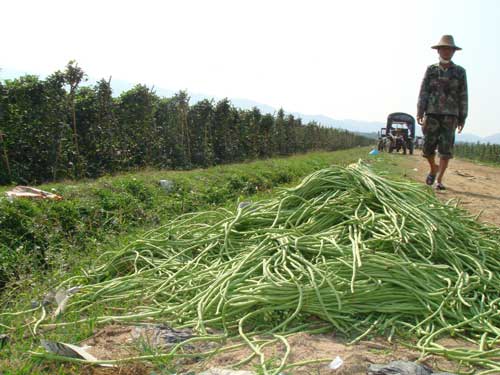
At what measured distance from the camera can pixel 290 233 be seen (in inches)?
123

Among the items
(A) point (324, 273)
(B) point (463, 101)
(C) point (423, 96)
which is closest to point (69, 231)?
(A) point (324, 273)

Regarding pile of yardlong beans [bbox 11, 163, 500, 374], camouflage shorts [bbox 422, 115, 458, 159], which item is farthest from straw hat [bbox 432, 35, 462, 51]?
pile of yardlong beans [bbox 11, 163, 500, 374]

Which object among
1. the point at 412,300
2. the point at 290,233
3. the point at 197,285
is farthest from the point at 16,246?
the point at 412,300

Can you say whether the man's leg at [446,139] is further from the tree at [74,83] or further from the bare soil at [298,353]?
the tree at [74,83]

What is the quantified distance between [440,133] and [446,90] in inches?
24.0

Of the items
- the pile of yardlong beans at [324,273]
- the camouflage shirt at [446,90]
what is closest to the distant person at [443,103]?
the camouflage shirt at [446,90]

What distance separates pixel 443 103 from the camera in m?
6.74

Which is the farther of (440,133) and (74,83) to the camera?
(74,83)

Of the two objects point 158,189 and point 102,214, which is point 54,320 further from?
point 158,189

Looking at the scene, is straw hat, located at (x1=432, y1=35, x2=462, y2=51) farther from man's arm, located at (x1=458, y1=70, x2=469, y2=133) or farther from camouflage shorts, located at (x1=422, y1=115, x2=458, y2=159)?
camouflage shorts, located at (x1=422, y1=115, x2=458, y2=159)

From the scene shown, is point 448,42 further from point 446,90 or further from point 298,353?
point 298,353

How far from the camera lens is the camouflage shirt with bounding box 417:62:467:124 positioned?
264 inches

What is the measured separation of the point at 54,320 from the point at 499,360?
2.21m

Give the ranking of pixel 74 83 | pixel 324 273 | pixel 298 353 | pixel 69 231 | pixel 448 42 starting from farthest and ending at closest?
pixel 74 83 < pixel 448 42 < pixel 69 231 < pixel 324 273 < pixel 298 353
